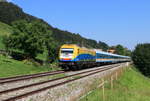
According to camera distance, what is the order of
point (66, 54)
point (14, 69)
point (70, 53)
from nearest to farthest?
1. point (14, 69)
2. point (70, 53)
3. point (66, 54)

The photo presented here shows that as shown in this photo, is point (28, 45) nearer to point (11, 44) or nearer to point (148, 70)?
point (11, 44)

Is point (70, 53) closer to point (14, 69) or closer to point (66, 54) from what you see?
point (66, 54)

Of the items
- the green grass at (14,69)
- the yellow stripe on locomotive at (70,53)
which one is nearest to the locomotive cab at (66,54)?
the yellow stripe on locomotive at (70,53)

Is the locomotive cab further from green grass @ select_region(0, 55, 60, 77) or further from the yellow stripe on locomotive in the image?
green grass @ select_region(0, 55, 60, 77)

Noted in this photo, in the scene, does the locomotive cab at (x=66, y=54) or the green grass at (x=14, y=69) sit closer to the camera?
the green grass at (x=14, y=69)

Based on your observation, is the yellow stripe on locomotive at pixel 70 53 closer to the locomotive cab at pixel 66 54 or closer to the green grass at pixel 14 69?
the locomotive cab at pixel 66 54

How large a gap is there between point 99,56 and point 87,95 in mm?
33674

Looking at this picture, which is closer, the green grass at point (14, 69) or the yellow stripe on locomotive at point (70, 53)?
the green grass at point (14, 69)

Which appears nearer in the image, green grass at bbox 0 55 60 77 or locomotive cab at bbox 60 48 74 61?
green grass at bbox 0 55 60 77

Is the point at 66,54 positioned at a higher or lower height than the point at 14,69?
higher

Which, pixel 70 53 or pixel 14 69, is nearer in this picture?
pixel 14 69

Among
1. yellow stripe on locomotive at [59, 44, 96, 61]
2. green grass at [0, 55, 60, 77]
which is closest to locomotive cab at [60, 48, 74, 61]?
yellow stripe on locomotive at [59, 44, 96, 61]

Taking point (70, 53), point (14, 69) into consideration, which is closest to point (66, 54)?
point (70, 53)

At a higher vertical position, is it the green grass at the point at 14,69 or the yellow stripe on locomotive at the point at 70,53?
the yellow stripe on locomotive at the point at 70,53
